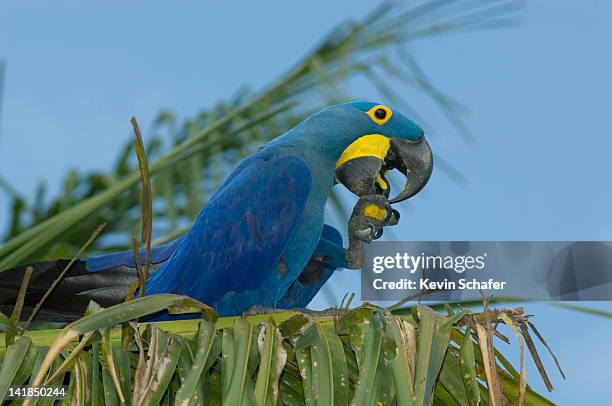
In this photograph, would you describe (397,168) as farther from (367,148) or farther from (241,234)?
(241,234)

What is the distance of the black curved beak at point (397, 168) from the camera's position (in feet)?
8.10

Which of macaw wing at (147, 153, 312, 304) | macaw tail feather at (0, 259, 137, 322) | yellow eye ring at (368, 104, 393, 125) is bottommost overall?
macaw tail feather at (0, 259, 137, 322)

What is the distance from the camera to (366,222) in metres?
2.32

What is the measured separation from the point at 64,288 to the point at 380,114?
41.2 inches

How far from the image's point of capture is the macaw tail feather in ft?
5.89

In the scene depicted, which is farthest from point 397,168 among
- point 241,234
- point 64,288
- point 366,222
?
point 64,288

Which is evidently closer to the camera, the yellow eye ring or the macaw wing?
the macaw wing

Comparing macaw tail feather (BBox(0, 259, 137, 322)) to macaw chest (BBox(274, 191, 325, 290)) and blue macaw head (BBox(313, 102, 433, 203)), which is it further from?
blue macaw head (BBox(313, 102, 433, 203))

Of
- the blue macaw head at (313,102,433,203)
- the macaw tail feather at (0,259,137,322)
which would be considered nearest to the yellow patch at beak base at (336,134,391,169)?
the blue macaw head at (313,102,433,203)

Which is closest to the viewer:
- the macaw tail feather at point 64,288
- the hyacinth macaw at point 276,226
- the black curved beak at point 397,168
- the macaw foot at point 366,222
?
the macaw tail feather at point 64,288

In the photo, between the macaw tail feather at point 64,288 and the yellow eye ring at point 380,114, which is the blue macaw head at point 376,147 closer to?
the yellow eye ring at point 380,114

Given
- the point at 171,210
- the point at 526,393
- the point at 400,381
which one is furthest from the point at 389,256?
the point at 171,210

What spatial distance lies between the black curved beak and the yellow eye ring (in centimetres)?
6

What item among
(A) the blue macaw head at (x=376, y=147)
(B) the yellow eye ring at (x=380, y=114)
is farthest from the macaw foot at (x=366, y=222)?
(B) the yellow eye ring at (x=380, y=114)
